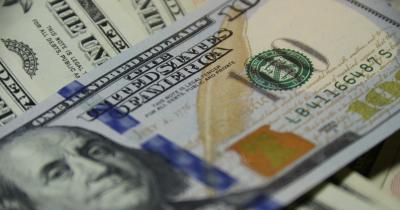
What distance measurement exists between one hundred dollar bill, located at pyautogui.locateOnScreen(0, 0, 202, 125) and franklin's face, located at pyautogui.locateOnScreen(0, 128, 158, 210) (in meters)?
0.09

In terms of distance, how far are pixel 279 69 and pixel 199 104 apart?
0.26 feet

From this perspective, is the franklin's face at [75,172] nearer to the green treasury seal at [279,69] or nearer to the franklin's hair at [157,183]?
the franklin's hair at [157,183]

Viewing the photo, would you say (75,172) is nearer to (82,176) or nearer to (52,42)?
(82,176)

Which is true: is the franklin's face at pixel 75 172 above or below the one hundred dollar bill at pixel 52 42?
below

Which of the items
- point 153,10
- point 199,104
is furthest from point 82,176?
point 153,10

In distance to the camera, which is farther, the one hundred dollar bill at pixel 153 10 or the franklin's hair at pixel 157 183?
the one hundred dollar bill at pixel 153 10

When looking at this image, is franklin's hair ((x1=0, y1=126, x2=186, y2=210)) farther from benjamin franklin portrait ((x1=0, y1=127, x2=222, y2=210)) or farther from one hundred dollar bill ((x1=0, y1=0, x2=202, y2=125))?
one hundred dollar bill ((x1=0, y1=0, x2=202, y2=125))

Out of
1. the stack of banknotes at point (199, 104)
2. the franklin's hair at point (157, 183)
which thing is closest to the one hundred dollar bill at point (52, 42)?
the stack of banknotes at point (199, 104)

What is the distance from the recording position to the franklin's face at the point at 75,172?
48cm

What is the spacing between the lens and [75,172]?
0.50 meters

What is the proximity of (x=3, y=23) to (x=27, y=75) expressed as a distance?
0.21ft

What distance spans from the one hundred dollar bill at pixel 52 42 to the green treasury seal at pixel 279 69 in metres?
0.14

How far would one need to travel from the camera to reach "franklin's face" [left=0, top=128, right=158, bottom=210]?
480mm

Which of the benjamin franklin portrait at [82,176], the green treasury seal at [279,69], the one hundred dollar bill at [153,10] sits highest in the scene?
the one hundred dollar bill at [153,10]
